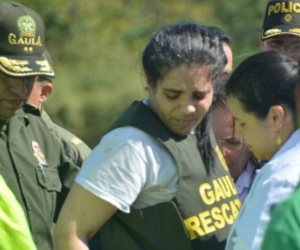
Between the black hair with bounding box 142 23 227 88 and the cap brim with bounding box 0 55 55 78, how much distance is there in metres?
0.73

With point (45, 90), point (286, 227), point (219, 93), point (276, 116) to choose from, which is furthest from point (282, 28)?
point (286, 227)

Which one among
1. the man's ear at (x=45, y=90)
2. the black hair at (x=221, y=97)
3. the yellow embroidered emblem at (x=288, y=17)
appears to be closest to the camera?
the black hair at (x=221, y=97)

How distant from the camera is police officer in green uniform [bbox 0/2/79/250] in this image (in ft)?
12.2

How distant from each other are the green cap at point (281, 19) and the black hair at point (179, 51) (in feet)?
4.81

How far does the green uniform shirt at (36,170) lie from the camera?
3.72 metres

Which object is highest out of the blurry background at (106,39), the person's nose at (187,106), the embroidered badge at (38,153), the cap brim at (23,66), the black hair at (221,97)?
the person's nose at (187,106)

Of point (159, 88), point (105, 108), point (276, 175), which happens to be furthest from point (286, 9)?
point (105, 108)

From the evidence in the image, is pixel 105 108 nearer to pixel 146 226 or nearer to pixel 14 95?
pixel 14 95

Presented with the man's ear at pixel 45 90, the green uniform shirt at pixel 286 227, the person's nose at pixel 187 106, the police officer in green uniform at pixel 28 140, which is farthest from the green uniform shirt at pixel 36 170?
the green uniform shirt at pixel 286 227

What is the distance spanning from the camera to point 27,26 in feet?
12.9

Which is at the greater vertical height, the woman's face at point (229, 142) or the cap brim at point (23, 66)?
the cap brim at point (23, 66)

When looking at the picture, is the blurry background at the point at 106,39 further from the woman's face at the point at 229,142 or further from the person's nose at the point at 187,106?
the person's nose at the point at 187,106

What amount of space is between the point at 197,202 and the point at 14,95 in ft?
3.18

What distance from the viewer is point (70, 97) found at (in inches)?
392
